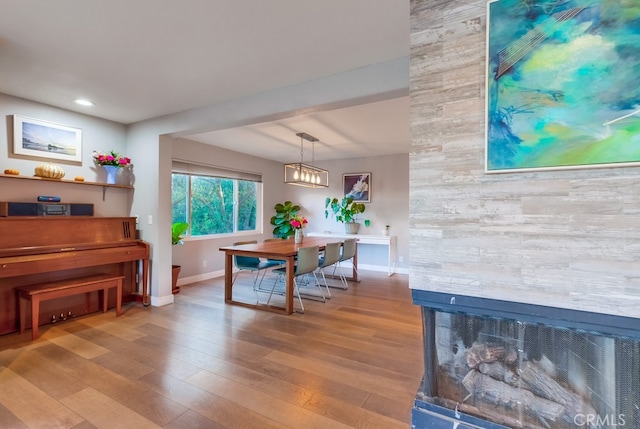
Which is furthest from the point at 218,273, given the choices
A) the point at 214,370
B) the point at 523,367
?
the point at 523,367

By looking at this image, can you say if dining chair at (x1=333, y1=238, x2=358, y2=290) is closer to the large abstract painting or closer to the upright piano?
the upright piano

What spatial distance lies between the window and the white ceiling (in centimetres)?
168

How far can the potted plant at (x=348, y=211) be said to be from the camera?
5.95 metres

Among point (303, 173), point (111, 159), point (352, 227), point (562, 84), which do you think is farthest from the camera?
point (352, 227)

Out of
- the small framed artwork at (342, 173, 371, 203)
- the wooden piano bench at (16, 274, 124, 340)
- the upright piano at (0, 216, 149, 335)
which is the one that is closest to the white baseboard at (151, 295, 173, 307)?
the upright piano at (0, 216, 149, 335)

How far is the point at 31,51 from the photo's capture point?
2.15 m

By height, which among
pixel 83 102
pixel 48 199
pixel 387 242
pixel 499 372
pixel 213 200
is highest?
pixel 83 102

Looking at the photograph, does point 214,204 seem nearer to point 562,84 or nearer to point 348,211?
point 348,211

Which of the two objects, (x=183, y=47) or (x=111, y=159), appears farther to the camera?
(x=111, y=159)

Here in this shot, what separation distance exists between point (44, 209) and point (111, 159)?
2.89 ft

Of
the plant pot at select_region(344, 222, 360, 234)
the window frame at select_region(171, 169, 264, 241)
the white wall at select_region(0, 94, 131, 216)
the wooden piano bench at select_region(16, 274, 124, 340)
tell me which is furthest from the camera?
the plant pot at select_region(344, 222, 360, 234)

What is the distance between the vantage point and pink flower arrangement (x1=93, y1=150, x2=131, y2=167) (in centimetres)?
354

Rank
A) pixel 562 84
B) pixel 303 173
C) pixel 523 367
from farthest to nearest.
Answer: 1. pixel 303 173
2. pixel 523 367
3. pixel 562 84

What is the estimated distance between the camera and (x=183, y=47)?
2.09 metres
